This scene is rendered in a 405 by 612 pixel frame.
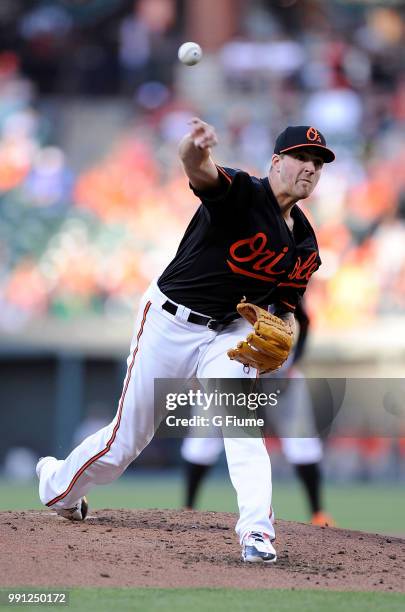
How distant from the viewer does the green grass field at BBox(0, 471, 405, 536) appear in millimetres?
8117

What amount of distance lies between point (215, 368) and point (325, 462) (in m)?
8.72

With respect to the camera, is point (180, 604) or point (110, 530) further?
point (110, 530)

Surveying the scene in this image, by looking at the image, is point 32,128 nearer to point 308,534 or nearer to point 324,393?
point 324,393

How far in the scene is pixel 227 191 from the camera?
4121mm

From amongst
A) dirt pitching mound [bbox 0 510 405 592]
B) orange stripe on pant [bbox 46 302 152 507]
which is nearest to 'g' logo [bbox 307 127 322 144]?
orange stripe on pant [bbox 46 302 152 507]

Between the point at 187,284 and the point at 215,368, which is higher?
the point at 187,284

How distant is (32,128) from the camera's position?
14.2 meters

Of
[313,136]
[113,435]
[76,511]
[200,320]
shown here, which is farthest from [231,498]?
[313,136]

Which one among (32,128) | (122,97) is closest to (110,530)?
(32,128)

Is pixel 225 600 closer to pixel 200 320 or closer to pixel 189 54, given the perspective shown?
pixel 200 320

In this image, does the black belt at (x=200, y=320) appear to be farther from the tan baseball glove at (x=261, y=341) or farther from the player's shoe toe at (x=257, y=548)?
the player's shoe toe at (x=257, y=548)

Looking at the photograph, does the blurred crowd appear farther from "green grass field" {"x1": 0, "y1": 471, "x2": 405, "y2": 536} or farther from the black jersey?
the black jersey

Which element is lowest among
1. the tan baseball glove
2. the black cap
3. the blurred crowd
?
the tan baseball glove

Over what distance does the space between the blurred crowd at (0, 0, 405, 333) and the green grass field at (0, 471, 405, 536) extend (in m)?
2.15
